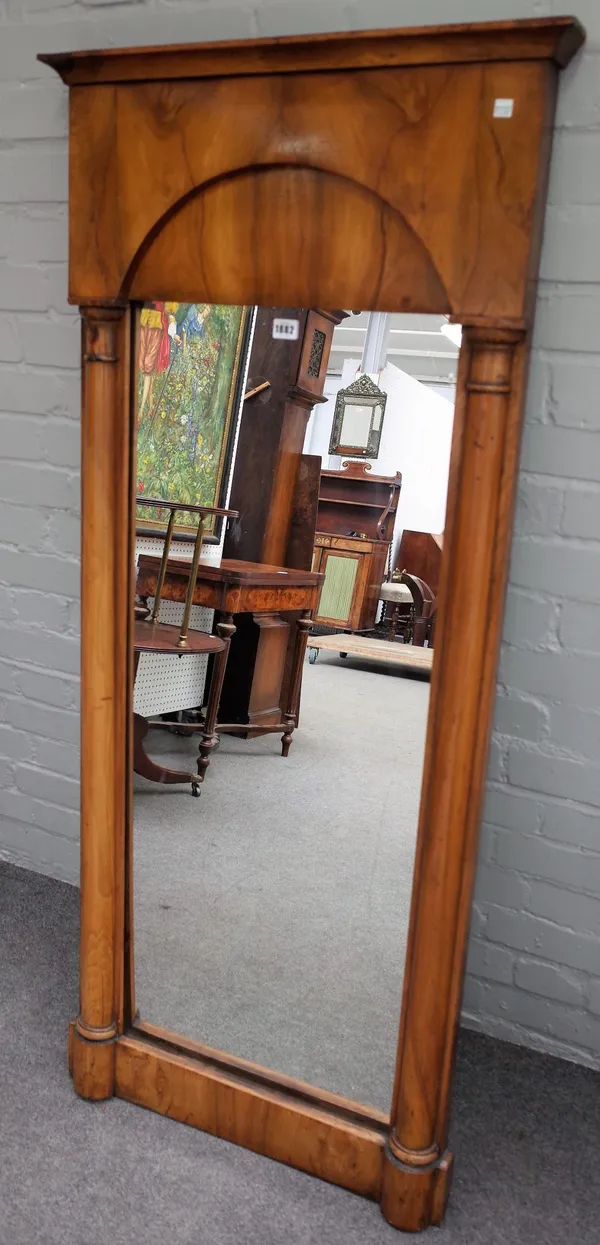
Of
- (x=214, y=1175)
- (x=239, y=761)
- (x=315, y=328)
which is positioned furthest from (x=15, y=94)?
(x=214, y=1175)

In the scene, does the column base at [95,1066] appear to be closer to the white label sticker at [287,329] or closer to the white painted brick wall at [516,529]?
the white painted brick wall at [516,529]

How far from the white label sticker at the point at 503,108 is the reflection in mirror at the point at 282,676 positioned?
1.03ft

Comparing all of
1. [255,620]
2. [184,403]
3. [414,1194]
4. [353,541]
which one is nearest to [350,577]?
[353,541]

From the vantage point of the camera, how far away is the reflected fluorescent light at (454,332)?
4.57 feet

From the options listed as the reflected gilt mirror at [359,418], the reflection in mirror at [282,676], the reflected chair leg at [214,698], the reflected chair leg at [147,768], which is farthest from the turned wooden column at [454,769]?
the reflected chair leg at [147,768]

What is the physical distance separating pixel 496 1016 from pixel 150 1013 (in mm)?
732

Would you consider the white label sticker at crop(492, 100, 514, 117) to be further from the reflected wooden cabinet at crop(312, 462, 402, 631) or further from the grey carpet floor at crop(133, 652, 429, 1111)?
the grey carpet floor at crop(133, 652, 429, 1111)

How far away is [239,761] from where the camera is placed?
1.93 meters

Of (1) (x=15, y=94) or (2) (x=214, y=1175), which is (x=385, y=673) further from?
(1) (x=15, y=94)

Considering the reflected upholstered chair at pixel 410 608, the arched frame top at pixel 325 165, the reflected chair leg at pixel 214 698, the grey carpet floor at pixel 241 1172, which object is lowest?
the grey carpet floor at pixel 241 1172

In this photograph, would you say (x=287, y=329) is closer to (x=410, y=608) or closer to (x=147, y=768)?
(x=410, y=608)

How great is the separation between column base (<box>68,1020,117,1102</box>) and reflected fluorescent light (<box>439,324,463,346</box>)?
1366 millimetres

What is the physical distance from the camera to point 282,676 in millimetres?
1846

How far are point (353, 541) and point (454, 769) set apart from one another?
45 centimetres
